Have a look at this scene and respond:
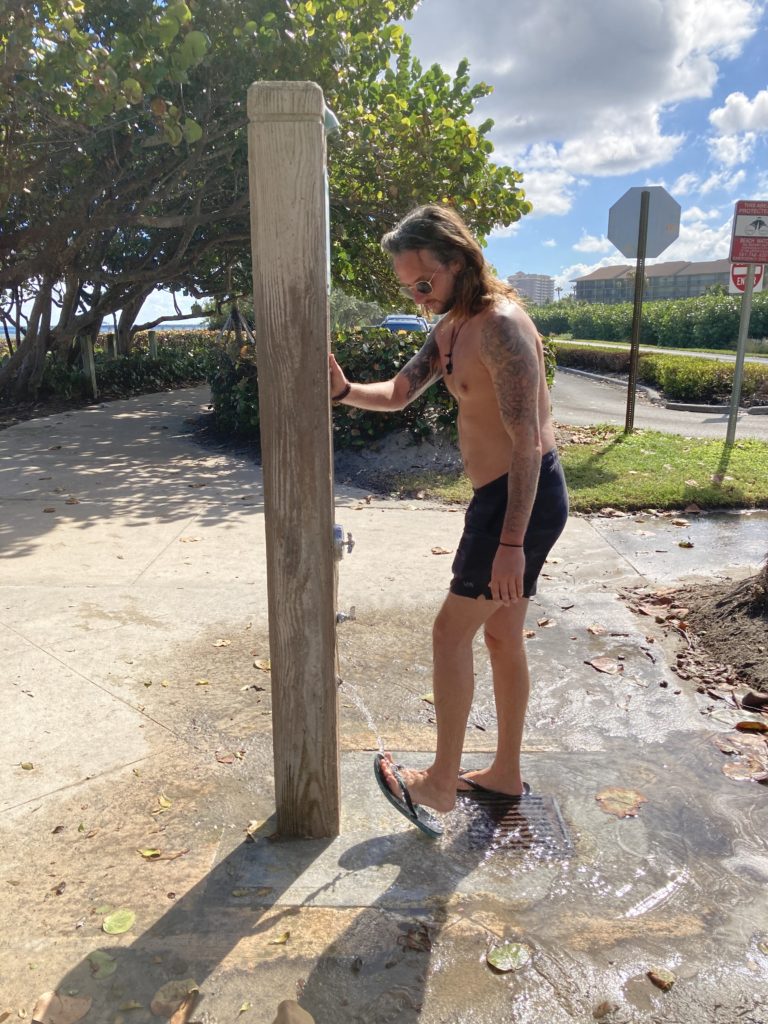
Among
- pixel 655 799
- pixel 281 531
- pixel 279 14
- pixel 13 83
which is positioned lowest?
pixel 655 799

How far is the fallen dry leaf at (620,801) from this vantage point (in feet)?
8.51

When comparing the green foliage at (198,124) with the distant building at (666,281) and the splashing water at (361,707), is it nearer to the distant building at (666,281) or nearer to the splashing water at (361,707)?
the splashing water at (361,707)

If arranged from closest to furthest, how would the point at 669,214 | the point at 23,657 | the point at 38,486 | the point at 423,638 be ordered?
the point at 23,657 → the point at 423,638 → the point at 38,486 → the point at 669,214

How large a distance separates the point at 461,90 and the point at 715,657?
30.1 feet

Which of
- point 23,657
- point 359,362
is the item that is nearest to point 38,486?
point 359,362

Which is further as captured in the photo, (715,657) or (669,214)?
(669,214)

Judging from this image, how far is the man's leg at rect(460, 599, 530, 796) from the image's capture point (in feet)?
8.19

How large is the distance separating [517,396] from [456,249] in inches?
19.2

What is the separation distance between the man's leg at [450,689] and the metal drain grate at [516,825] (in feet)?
0.47

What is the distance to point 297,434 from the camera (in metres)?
2.18

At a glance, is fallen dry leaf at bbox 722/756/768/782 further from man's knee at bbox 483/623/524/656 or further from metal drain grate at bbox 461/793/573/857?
man's knee at bbox 483/623/524/656

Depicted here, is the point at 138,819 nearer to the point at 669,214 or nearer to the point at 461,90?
the point at 669,214

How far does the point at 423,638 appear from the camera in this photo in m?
4.02

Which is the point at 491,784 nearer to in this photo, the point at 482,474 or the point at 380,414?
the point at 482,474
